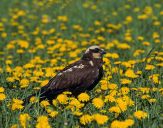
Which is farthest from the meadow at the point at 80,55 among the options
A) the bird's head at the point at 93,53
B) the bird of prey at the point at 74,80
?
the bird's head at the point at 93,53

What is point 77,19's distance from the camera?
13195 mm

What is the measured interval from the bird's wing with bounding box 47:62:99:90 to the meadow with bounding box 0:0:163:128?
0.58 feet

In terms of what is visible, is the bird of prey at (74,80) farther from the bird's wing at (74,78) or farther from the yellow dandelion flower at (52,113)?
the yellow dandelion flower at (52,113)

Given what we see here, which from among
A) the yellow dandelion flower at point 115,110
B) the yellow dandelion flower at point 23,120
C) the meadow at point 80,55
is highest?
the yellow dandelion flower at point 23,120

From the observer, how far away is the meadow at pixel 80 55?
516cm

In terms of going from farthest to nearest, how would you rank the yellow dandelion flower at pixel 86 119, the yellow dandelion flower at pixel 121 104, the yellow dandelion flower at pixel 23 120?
the yellow dandelion flower at pixel 121 104, the yellow dandelion flower at pixel 86 119, the yellow dandelion flower at pixel 23 120

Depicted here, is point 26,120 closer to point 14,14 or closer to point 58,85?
point 58,85

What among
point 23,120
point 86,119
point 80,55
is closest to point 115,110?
point 86,119

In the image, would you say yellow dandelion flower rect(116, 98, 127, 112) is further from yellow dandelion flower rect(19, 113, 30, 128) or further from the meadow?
yellow dandelion flower rect(19, 113, 30, 128)

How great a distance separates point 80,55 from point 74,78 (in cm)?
320

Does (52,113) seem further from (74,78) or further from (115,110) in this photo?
(74,78)

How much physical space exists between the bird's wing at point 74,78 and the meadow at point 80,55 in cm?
18

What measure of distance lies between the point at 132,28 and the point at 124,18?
1210 mm

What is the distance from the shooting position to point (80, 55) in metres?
9.62
